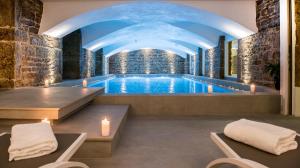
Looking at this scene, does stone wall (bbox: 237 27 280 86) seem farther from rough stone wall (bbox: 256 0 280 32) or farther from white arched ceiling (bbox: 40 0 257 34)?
white arched ceiling (bbox: 40 0 257 34)

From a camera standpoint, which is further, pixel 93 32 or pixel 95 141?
pixel 93 32

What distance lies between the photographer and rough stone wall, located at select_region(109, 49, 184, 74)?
23078 millimetres

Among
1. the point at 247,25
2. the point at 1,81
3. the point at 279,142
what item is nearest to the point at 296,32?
the point at 247,25

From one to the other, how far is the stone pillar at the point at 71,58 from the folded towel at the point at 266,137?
36.5 ft

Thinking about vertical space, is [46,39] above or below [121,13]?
below

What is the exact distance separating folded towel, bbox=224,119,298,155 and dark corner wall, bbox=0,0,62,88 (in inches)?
224

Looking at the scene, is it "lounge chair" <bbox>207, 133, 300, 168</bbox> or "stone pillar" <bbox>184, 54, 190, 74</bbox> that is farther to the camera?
"stone pillar" <bbox>184, 54, 190, 74</bbox>

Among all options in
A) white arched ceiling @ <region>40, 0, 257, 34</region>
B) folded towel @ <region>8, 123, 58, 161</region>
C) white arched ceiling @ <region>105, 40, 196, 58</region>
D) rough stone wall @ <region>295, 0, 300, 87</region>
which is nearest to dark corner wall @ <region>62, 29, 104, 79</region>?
white arched ceiling @ <region>40, 0, 257, 34</region>

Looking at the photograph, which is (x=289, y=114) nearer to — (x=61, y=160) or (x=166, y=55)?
(x=61, y=160)

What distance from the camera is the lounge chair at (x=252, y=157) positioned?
174 centimetres

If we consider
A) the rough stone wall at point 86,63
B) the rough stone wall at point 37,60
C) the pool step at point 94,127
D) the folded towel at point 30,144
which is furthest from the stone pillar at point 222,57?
the folded towel at point 30,144

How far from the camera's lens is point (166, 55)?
23.1 m

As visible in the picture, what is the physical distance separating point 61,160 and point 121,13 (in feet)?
24.7

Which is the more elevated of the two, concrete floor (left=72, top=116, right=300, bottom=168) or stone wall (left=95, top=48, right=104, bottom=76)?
stone wall (left=95, top=48, right=104, bottom=76)
